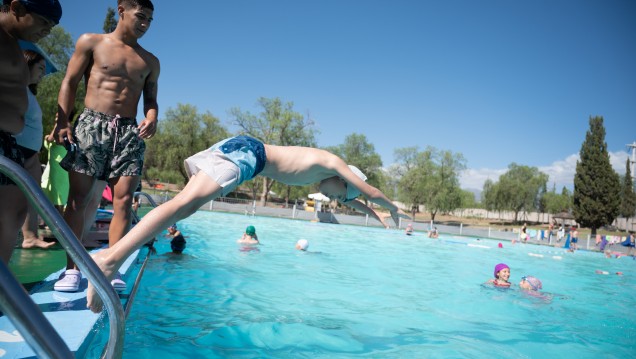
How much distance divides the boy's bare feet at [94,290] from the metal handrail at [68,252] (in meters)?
Answer: 0.74

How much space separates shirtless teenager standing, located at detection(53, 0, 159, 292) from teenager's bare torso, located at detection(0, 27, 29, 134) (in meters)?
0.74

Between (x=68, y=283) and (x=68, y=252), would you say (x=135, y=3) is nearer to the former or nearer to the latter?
(x=68, y=283)

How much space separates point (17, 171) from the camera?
1.17 metres

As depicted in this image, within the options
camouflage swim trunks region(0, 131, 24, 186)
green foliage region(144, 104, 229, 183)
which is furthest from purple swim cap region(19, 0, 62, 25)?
green foliage region(144, 104, 229, 183)

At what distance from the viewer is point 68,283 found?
2904 mm

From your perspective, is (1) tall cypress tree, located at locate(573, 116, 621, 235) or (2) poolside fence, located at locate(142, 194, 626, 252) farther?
(1) tall cypress tree, located at locate(573, 116, 621, 235)

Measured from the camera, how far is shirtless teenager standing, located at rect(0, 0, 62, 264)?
2172 millimetres

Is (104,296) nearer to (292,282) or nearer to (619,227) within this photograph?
(292,282)

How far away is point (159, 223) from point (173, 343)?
4.69 feet

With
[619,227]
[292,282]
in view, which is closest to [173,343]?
[292,282]

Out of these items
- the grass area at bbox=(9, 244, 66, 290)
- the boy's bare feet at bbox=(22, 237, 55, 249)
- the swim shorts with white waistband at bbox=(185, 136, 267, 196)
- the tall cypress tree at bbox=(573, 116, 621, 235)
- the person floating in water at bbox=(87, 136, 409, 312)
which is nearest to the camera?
the person floating in water at bbox=(87, 136, 409, 312)

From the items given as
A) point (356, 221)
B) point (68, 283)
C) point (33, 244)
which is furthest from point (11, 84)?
point (356, 221)

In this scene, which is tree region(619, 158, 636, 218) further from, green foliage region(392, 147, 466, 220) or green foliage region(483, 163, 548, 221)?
green foliage region(392, 147, 466, 220)

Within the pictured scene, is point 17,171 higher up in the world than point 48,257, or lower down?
higher up
